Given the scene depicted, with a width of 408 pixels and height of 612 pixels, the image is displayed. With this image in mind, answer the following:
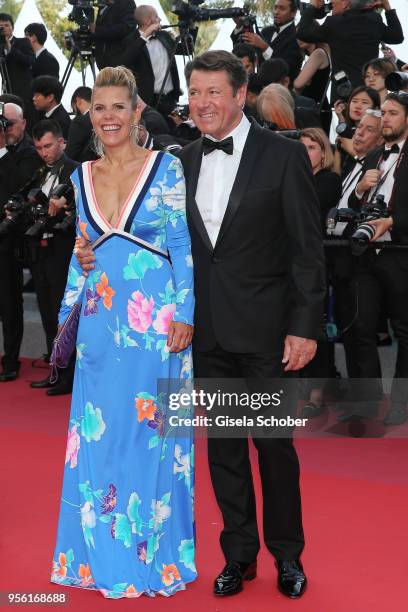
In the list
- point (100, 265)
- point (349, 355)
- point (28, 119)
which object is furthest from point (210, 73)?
point (28, 119)

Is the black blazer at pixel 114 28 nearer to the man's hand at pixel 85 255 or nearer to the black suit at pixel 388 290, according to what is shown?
the black suit at pixel 388 290

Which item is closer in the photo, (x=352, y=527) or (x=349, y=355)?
(x=352, y=527)

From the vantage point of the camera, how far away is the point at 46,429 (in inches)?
218

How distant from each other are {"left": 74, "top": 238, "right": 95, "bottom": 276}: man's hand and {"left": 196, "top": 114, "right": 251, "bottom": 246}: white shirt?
0.37 meters

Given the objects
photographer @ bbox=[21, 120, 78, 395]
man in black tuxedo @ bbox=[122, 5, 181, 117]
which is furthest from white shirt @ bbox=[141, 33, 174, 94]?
photographer @ bbox=[21, 120, 78, 395]

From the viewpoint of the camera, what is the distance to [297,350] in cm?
311

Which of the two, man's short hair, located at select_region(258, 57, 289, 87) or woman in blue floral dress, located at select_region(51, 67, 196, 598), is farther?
man's short hair, located at select_region(258, 57, 289, 87)

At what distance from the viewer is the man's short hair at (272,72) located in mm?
7234

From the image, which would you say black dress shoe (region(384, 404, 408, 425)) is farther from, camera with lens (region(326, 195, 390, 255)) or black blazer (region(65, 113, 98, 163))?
black blazer (region(65, 113, 98, 163))

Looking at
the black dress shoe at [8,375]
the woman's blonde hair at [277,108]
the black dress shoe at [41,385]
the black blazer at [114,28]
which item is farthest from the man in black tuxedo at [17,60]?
the woman's blonde hair at [277,108]

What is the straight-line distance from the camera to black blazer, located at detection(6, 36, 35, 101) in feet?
30.1

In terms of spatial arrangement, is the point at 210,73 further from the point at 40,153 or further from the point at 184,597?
the point at 40,153

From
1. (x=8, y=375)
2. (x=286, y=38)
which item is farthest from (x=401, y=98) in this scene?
(x=8, y=375)

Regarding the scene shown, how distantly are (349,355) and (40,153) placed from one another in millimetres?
2348
